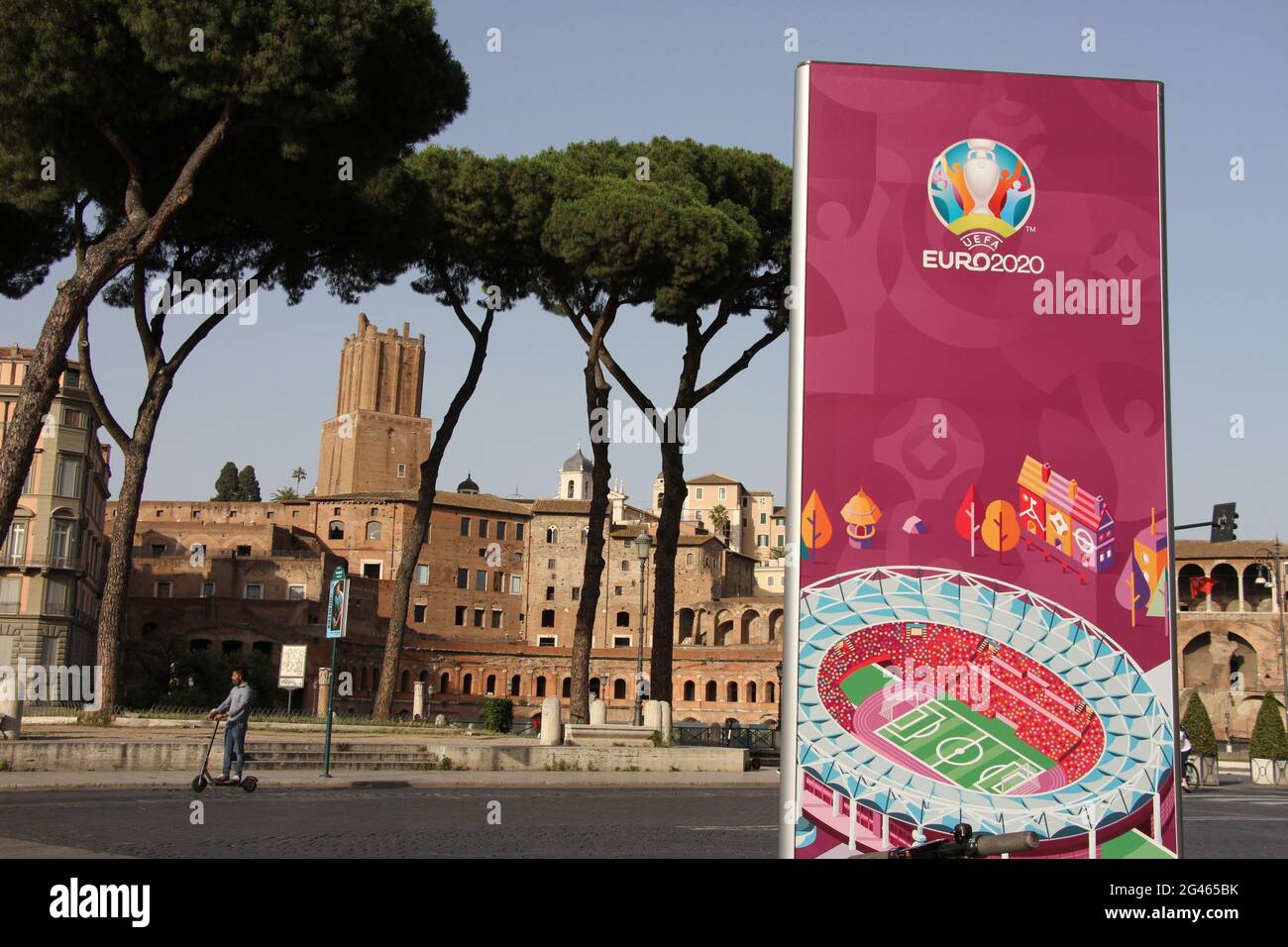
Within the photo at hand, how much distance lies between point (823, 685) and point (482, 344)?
23703 millimetres

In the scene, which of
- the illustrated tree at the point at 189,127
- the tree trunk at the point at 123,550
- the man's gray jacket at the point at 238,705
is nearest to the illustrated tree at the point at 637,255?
the illustrated tree at the point at 189,127

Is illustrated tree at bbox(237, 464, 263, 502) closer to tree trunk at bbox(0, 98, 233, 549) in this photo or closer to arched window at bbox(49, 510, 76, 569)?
arched window at bbox(49, 510, 76, 569)

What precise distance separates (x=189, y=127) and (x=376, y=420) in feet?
253

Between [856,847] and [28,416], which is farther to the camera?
[28,416]

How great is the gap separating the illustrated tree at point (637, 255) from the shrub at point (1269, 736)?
15974 millimetres

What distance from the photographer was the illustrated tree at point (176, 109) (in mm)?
18125

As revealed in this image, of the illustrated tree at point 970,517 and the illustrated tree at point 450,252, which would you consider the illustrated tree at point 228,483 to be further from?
the illustrated tree at point 970,517

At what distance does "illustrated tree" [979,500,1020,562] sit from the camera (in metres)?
4.72

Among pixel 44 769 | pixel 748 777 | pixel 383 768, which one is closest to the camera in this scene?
pixel 44 769

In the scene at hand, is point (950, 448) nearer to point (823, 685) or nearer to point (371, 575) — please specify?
point (823, 685)

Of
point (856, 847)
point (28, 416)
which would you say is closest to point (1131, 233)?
point (856, 847)

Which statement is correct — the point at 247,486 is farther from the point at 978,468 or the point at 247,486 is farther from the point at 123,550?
the point at 978,468

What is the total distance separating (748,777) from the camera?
65.4ft
